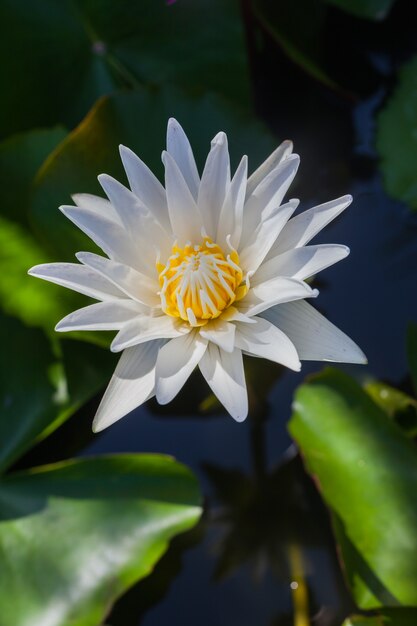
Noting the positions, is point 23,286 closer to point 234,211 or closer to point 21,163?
point 21,163

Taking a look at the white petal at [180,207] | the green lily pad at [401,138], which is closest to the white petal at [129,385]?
the white petal at [180,207]

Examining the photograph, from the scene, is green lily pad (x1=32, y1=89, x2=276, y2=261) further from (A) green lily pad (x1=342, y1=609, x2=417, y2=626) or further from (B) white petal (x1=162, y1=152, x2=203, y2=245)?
(A) green lily pad (x1=342, y1=609, x2=417, y2=626)

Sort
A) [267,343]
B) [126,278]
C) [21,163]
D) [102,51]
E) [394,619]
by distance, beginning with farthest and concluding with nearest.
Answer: [102,51], [21,163], [394,619], [126,278], [267,343]

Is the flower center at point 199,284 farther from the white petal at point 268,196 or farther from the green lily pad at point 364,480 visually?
the green lily pad at point 364,480

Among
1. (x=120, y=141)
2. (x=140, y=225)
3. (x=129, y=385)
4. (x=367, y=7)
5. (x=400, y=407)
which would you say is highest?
(x=367, y=7)

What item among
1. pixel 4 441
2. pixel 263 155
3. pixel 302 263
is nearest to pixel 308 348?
pixel 302 263

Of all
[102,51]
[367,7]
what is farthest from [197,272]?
[367,7]

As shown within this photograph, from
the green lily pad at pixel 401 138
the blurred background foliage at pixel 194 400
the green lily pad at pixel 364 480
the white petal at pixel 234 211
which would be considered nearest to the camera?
the white petal at pixel 234 211
